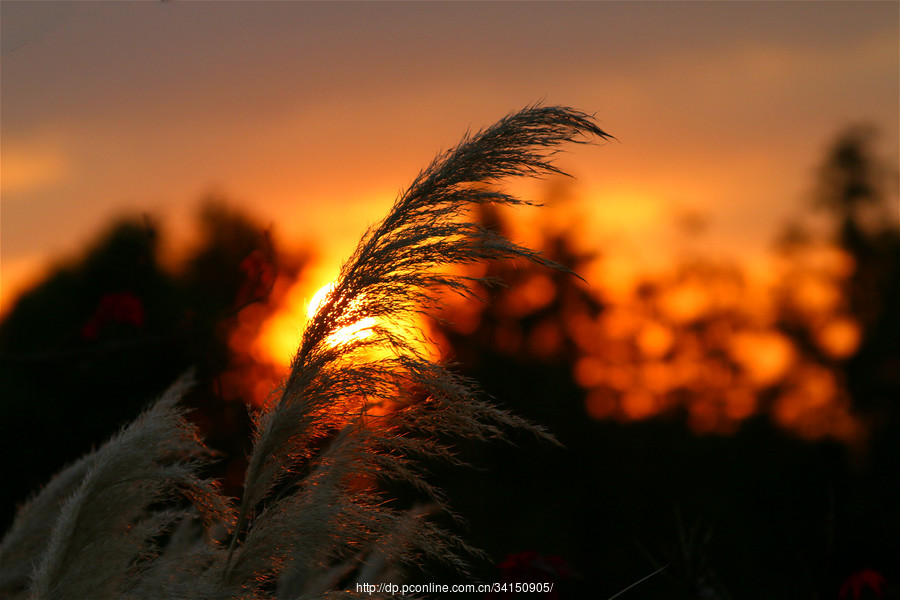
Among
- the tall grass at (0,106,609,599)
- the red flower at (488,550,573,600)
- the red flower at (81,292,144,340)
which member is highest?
the red flower at (81,292,144,340)

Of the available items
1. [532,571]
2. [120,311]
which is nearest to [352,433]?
[532,571]

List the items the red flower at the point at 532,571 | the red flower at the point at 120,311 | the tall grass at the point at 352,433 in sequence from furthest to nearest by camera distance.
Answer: the red flower at the point at 120,311
the red flower at the point at 532,571
the tall grass at the point at 352,433

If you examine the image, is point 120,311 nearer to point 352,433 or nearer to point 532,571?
point 532,571

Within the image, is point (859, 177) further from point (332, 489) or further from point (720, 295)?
point (332, 489)

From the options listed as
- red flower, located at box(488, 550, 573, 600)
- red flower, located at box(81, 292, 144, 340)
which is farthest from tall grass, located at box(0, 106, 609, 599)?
red flower, located at box(81, 292, 144, 340)

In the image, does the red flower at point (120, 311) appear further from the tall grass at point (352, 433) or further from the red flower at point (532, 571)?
the tall grass at point (352, 433)

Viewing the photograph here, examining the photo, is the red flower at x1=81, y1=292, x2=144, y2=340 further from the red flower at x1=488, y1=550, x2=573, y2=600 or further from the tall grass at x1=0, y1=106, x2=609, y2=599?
the tall grass at x1=0, y1=106, x2=609, y2=599

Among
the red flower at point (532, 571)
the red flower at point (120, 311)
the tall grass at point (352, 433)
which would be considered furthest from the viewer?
the red flower at point (120, 311)

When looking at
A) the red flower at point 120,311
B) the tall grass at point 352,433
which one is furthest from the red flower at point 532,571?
the red flower at point 120,311

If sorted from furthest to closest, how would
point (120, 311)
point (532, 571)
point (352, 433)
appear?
point (120, 311) → point (532, 571) → point (352, 433)
